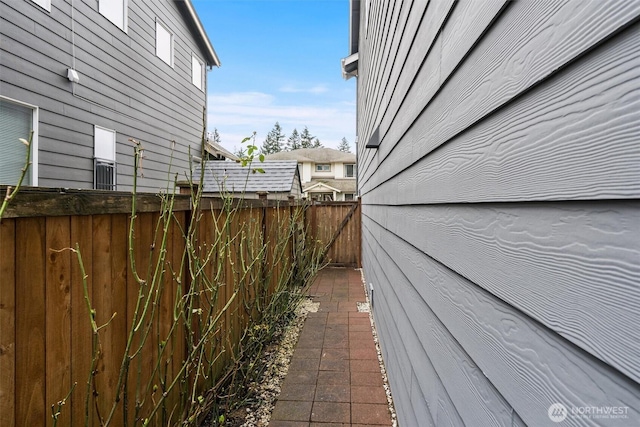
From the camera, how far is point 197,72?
29.8ft

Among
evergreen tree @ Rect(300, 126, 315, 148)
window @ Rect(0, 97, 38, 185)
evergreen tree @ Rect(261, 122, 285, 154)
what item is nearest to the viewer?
window @ Rect(0, 97, 38, 185)

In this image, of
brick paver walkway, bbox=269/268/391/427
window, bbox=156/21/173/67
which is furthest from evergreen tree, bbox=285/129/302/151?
brick paver walkway, bbox=269/268/391/427

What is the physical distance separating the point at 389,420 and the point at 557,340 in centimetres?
218

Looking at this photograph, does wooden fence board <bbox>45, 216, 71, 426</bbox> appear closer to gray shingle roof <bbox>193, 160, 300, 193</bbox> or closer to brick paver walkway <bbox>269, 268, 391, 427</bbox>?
brick paver walkway <bbox>269, 268, 391, 427</bbox>

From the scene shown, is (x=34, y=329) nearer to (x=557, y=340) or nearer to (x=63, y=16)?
(x=557, y=340)

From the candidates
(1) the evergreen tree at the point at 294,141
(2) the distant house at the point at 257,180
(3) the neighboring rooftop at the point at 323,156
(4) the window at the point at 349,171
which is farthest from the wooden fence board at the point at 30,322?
(1) the evergreen tree at the point at 294,141

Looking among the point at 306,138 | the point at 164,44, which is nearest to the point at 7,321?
the point at 164,44

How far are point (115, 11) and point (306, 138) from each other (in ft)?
161

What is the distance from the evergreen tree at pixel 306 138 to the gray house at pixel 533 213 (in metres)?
53.3

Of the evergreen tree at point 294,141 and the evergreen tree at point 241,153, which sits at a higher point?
the evergreen tree at point 294,141

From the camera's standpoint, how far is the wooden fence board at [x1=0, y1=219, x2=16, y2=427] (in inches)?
37.4

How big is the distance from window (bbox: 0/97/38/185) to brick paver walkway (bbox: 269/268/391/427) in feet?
12.9

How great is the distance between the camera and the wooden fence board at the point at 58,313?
3.62 feet

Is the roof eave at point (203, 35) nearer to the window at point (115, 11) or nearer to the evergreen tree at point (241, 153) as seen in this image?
the window at point (115, 11)
